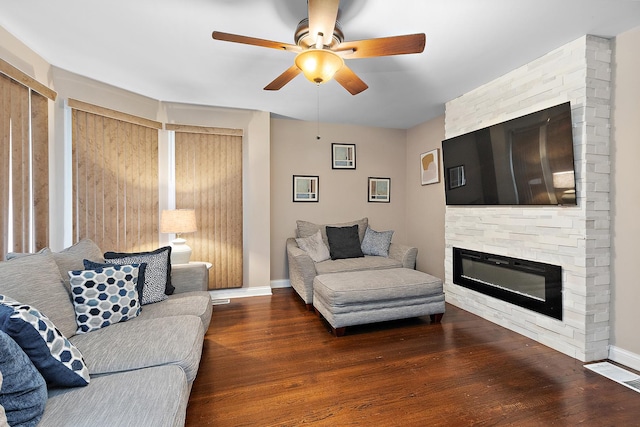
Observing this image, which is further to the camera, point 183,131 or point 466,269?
point 183,131

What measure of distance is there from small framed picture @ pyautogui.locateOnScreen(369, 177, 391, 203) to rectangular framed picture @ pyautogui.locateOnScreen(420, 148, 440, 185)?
1.89ft

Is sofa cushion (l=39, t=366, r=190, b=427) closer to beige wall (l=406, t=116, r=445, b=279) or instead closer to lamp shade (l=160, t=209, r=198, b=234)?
lamp shade (l=160, t=209, r=198, b=234)

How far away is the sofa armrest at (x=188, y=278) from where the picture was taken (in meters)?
2.53

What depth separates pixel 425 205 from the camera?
14.2ft

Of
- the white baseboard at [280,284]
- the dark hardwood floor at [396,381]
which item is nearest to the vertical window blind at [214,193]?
the white baseboard at [280,284]

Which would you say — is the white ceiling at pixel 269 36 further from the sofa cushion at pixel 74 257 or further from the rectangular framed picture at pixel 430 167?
the sofa cushion at pixel 74 257

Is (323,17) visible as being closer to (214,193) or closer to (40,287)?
(40,287)

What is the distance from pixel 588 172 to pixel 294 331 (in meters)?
2.73

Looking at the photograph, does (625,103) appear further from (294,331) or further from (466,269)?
(294,331)

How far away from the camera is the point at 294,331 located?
276 cm

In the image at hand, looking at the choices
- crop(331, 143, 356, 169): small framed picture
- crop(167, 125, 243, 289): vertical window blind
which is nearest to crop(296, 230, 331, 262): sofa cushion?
crop(167, 125, 243, 289): vertical window blind

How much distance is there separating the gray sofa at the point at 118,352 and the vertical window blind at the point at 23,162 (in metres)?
0.56

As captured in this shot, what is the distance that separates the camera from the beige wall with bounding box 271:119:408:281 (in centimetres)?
430

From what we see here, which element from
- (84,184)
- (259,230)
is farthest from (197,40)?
(259,230)
